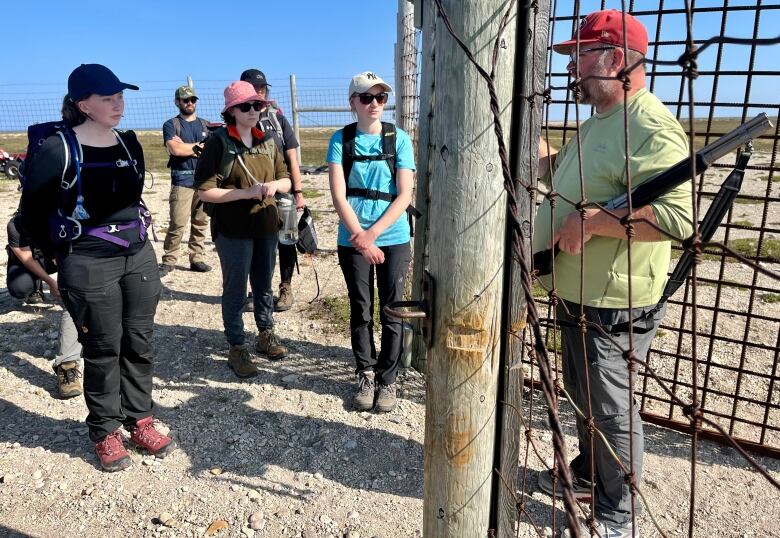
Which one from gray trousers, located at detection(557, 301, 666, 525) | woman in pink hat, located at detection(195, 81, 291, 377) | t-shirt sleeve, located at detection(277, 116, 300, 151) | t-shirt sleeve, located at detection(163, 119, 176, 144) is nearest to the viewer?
gray trousers, located at detection(557, 301, 666, 525)

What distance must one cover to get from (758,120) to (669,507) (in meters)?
1.83

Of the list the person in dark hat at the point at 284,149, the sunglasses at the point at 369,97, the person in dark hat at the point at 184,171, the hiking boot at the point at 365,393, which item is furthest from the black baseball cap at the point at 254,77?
the hiking boot at the point at 365,393

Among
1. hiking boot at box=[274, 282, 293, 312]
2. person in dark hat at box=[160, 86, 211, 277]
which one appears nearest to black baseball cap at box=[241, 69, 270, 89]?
person in dark hat at box=[160, 86, 211, 277]

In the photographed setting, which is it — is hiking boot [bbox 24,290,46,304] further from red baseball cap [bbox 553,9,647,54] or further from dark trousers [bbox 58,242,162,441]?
red baseball cap [bbox 553,9,647,54]

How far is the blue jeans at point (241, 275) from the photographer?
379 cm

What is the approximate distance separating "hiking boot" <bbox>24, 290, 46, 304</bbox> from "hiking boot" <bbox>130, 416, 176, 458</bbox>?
275cm

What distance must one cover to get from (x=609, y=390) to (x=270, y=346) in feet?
8.53

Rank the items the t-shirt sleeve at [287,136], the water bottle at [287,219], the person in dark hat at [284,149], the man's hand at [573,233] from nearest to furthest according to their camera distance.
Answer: the man's hand at [573,233], the water bottle at [287,219], the person in dark hat at [284,149], the t-shirt sleeve at [287,136]

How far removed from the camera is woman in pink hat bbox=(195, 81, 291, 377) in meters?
3.64

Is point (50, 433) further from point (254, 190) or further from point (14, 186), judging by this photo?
point (14, 186)

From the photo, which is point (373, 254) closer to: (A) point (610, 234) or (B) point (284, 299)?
(A) point (610, 234)

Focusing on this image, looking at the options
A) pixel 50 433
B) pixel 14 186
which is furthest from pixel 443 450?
pixel 14 186

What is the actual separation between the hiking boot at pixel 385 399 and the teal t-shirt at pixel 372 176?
88 cm

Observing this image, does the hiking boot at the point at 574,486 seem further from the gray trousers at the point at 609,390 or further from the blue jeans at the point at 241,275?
the blue jeans at the point at 241,275
